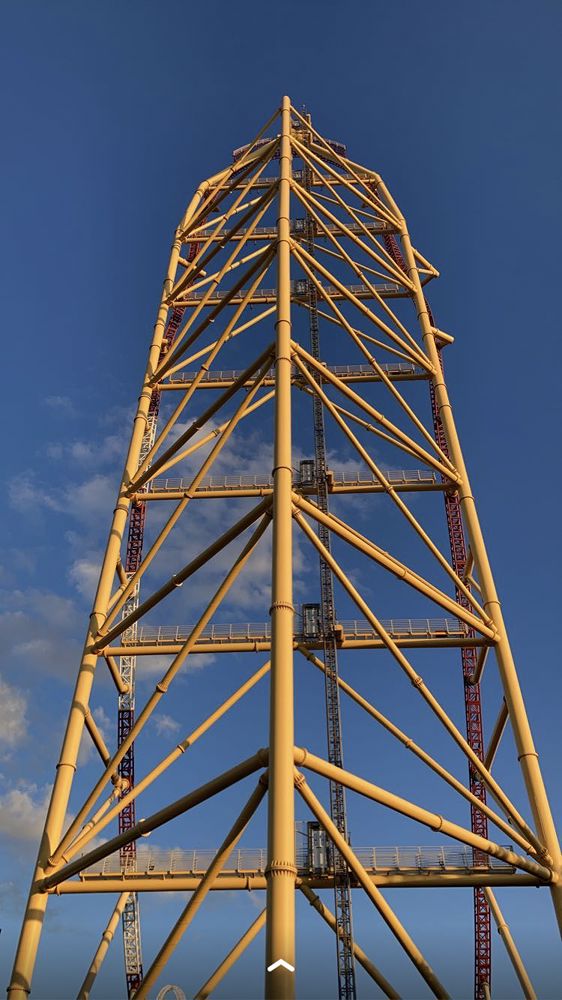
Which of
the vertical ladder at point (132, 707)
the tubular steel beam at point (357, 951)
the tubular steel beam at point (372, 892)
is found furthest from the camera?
the vertical ladder at point (132, 707)

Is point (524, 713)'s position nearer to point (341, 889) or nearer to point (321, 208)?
point (341, 889)

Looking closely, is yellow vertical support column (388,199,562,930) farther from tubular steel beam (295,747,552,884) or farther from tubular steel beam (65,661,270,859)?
tubular steel beam (65,661,270,859)

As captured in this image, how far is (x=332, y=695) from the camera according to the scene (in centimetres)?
1655

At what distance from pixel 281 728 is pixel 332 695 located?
273 inches

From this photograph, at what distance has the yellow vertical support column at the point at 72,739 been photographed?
12391 mm

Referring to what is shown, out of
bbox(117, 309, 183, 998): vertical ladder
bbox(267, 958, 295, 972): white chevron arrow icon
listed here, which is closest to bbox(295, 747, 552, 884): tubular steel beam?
bbox(267, 958, 295, 972): white chevron arrow icon

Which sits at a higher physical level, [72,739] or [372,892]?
[72,739]

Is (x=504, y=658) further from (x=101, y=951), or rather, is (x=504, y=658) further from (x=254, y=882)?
(x=101, y=951)

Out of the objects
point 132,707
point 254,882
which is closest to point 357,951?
point 254,882

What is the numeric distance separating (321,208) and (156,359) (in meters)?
6.14

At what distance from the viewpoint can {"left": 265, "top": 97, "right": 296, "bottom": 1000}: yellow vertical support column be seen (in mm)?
8477

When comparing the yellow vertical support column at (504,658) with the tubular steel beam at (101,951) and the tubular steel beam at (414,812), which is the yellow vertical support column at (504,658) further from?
the tubular steel beam at (101,951)

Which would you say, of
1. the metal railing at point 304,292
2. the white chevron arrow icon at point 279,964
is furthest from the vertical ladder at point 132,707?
the white chevron arrow icon at point 279,964

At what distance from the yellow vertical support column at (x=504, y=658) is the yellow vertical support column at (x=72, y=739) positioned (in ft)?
25.7
